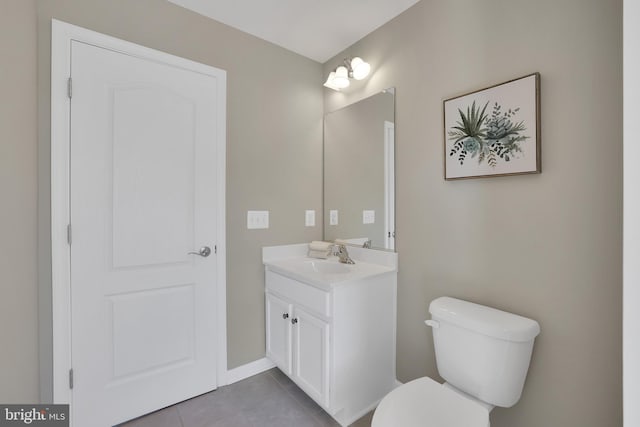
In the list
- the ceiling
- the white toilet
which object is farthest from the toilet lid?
the ceiling

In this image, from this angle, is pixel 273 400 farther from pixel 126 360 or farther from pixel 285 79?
pixel 285 79

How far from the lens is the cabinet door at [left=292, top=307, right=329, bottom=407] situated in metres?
1.58

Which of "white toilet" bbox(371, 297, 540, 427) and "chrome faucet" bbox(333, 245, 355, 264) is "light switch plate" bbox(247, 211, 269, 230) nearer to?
"chrome faucet" bbox(333, 245, 355, 264)

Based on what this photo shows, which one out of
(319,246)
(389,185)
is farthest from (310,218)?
(389,185)

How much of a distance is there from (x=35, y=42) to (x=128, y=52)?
379mm

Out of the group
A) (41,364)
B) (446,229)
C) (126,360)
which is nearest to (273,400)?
(126,360)

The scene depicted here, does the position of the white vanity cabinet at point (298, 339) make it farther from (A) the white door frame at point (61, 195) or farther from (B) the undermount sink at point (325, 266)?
(A) the white door frame at point (61, 195)

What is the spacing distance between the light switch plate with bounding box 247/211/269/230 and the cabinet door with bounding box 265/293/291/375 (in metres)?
0.50

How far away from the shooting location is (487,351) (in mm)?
1209

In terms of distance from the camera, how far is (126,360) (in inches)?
63.9

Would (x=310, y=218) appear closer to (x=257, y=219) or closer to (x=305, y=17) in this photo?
(x=257, y=219)

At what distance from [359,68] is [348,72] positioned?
0.09 meters

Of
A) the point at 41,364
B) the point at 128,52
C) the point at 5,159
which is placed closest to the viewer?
the point at 5,159

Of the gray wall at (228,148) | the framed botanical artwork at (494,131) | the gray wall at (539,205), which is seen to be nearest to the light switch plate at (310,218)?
the gray wall at (228,148)
